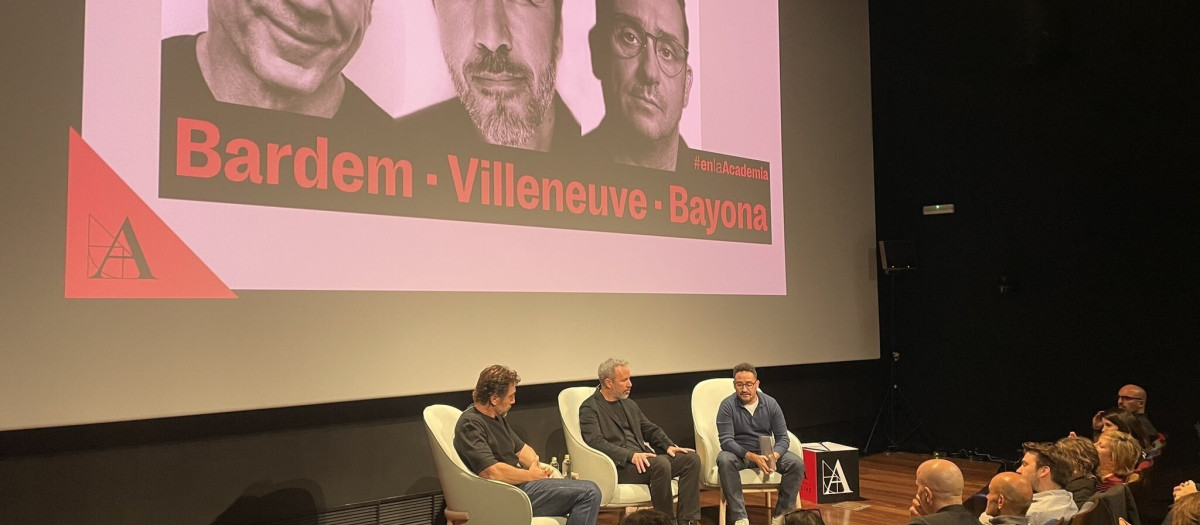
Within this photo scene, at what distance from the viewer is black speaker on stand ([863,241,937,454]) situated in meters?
7.44

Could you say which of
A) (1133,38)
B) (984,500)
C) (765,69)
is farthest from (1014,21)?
(984,500)

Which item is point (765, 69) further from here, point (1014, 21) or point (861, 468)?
point (861, 468)

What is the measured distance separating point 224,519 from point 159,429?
20.5 inches

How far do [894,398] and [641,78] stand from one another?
405 cm

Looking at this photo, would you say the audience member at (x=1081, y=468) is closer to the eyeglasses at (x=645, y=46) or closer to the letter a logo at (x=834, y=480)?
the letter a logo at (x=834, y=480)

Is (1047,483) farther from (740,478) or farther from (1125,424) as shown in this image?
(740,478)

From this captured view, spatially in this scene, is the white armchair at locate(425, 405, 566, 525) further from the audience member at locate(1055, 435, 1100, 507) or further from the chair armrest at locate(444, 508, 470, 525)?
the audience member at locate(1055, 435, 1100, 507)

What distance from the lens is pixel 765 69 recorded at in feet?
21.3

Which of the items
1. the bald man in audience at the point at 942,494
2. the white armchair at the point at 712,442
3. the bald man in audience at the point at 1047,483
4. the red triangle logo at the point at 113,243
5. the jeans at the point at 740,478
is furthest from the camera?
the white armchair at the point at 712,442

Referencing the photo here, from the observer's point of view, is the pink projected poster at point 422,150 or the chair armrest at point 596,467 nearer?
the pink projected poster at point 422,150

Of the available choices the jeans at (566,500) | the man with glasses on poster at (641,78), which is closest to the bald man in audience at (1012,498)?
the jeans at (566,500)

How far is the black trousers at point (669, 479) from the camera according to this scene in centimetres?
451

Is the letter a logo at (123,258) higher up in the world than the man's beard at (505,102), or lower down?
lower down

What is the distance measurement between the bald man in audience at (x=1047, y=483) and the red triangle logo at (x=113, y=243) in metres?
3.29
